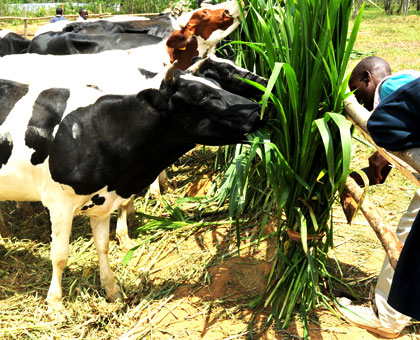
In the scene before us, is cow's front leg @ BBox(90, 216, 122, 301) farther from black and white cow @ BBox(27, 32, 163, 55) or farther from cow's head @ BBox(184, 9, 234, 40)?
black and white cow @ BBox(27, 32, 163, 55)

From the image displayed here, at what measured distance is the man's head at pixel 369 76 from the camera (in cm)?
295

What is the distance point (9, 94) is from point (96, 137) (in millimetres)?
861

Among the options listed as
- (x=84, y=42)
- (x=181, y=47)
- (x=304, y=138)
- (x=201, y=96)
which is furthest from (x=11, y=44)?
(x=304, y=138)

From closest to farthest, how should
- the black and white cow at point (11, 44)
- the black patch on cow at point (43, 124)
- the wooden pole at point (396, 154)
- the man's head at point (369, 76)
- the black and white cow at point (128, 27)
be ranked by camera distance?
the wooden pole at point (396, 154) < the man's head at point (369, 76) < the black patch on cow at point (43, 124) < the black and white cow at point (11, 44) < the black and white cow at point (128, 27)

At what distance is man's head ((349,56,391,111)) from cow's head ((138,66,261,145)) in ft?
2.13

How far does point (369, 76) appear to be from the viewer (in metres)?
2.97

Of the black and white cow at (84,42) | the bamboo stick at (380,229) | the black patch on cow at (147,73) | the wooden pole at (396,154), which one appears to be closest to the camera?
the wooden pole at (396,154)

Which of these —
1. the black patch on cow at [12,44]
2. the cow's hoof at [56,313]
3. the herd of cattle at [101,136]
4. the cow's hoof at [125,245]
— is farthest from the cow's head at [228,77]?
the black patch on cow at [12,44]

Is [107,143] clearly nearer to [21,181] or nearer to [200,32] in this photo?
[21,181]

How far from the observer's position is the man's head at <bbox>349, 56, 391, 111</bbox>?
295 cm

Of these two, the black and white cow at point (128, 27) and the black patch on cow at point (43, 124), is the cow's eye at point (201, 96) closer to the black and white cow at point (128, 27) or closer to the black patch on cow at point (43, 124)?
the black patch on cow at point (43, 124)

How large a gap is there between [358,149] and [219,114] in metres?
3.54

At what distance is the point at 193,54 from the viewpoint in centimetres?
574

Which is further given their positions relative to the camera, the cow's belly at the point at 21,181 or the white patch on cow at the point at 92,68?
the white patch on cow at the point at 92,68
